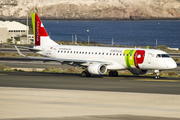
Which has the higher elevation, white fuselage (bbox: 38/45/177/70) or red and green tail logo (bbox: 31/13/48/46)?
red and green tail logo (bbox: 31/13/48/46)

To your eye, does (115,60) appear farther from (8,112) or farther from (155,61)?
(8,112)

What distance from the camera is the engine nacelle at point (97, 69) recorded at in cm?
4066

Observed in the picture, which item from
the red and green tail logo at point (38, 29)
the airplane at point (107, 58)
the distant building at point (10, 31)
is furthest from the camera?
the distant building at point (10, 31)

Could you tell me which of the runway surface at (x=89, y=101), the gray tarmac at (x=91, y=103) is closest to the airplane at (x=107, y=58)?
the runway surface at (x=89, y=101)

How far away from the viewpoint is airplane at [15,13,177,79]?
Result: 39.7m

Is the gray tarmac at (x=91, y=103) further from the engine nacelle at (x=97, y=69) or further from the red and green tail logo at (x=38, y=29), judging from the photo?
the red and green tail logo at (x=38, y=29)

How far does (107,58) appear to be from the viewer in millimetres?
42250

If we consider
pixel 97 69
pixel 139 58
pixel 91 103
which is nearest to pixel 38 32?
pixel 97 69

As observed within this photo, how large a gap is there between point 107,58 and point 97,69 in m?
2.42

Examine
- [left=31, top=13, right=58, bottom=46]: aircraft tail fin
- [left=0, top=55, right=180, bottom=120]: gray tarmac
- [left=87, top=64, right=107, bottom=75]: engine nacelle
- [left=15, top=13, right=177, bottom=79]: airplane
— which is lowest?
[left=0, top=55, right=180, bottom=120]: gray tarmac

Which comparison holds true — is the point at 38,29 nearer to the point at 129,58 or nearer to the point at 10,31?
the point at 129,58

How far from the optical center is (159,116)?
20.0 m

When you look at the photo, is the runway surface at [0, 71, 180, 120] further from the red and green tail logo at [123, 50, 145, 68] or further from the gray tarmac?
the red and green tail logo at [123, 50, 145, 68]

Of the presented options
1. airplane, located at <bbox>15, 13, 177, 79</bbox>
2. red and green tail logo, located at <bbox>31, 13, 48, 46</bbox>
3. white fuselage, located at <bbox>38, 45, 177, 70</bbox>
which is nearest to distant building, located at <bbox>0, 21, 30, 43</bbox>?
red and green tail logo, located at <bbox>31, 13, 48, 46</bbox>
